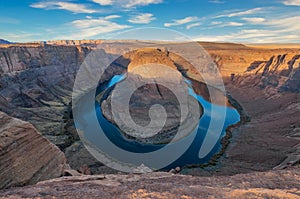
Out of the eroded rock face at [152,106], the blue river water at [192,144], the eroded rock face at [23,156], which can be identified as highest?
the eroded rock face at [23,156]

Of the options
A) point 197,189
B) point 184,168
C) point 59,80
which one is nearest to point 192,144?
point 184,168

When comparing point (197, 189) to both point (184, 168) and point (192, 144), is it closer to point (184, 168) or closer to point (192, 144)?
point (184, 168)

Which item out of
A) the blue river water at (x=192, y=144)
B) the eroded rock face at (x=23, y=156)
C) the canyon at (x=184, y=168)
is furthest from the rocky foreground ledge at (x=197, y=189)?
the blue river water at (x=192, y=144)

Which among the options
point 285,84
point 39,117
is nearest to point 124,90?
point 39,117

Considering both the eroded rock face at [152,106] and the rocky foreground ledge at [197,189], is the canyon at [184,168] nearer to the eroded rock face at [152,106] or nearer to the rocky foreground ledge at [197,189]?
the rocky foreground ledge at [197,189]

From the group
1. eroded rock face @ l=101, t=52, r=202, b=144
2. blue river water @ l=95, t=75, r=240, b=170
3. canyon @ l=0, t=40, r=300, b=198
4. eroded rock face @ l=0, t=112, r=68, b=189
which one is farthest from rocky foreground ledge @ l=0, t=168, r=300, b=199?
eroded rock face @ l=101, t=52, r=202, b=144

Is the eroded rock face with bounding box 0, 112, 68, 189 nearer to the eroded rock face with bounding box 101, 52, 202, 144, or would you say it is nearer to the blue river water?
the blue river water
